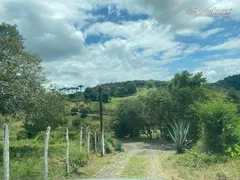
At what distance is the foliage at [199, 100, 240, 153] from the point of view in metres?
15.5

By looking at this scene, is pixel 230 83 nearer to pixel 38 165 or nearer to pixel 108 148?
pixel 108 148

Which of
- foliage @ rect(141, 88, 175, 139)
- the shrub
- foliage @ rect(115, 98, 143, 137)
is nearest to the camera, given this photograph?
foliage @ rect(141, 88, 175, 139)

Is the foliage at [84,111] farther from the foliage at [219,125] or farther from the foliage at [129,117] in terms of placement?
the foliage at [219,125]

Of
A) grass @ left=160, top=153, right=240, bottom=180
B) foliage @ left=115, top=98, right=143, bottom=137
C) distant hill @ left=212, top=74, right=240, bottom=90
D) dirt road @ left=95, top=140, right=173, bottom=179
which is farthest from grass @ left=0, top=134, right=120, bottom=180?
distant hill @ left=212, top=74, right=240, bottom=90

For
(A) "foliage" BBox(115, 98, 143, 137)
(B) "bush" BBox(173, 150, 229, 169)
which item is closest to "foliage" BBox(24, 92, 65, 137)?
(B) "bush" BBox(173, 150, 229, 169)

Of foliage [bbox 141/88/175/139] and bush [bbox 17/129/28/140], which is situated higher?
foliage [bbox 141/88/175/139]

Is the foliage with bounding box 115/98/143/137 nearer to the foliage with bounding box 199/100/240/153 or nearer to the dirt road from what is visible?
the dirt road

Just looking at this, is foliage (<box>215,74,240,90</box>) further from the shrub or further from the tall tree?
the tall tree

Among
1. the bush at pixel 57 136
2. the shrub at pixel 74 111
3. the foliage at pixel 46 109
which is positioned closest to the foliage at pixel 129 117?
the shrub at pixel 74 111

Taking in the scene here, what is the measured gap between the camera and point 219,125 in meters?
15.9

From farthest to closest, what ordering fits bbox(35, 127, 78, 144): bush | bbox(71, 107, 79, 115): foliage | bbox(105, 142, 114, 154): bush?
1. bbox(71, 107, 79, 115): foliage
2. bbox(35, 127, 78, 144): bush
3. bbox(105, 142, 114, 154): bush

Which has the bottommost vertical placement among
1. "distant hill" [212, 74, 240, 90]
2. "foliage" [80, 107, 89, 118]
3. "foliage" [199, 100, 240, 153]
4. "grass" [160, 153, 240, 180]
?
"grass" [160, 153, 240, 180]

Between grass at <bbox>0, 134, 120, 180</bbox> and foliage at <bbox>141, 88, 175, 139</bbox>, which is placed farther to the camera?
foliage at <bbox>141, 88, 175, 139</bbox>

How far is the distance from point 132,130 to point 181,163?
115 ft
